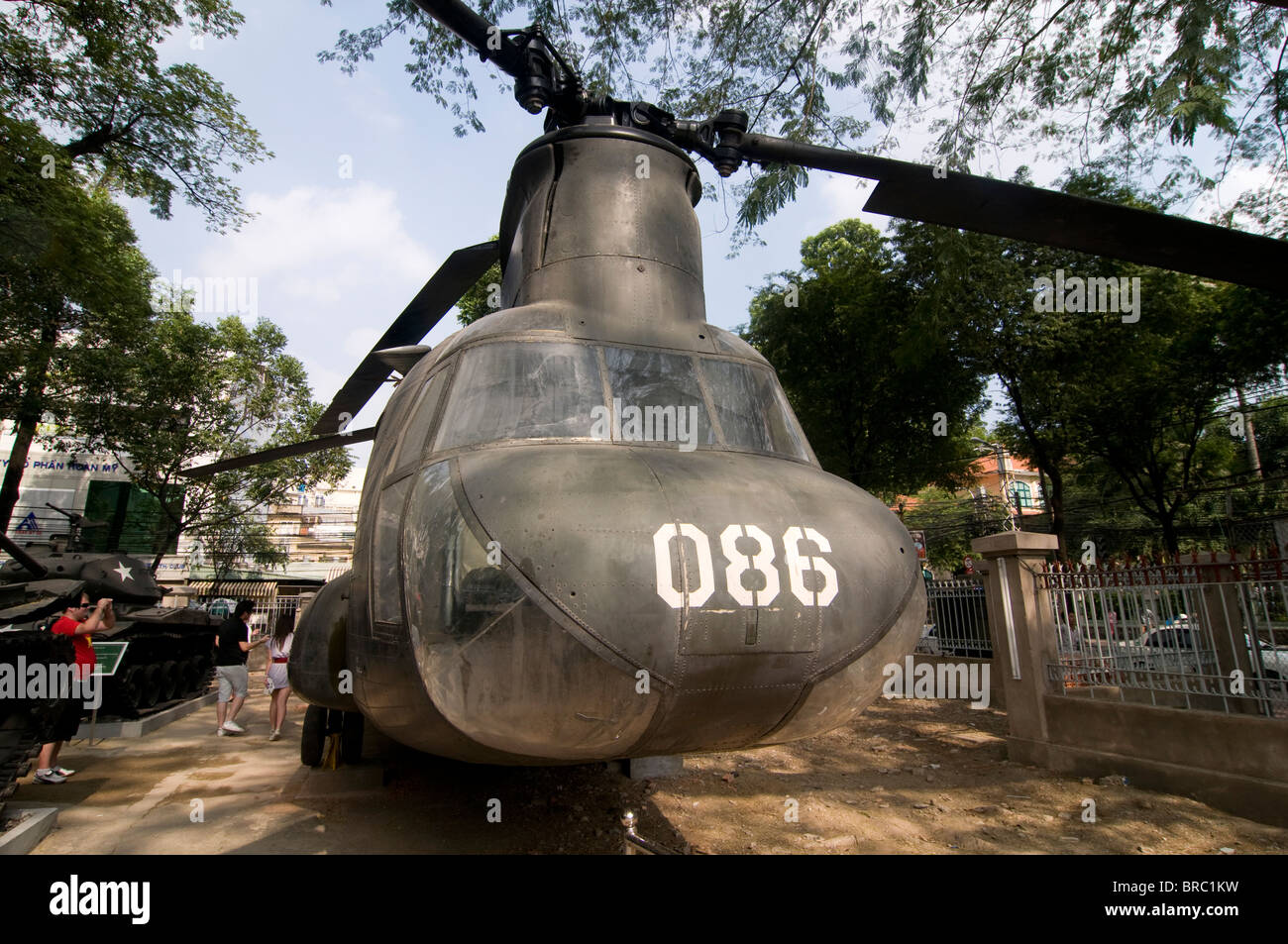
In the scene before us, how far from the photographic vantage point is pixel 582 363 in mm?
3197

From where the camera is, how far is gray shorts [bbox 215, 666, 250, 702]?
894 cm

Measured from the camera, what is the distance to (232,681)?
8.98 m

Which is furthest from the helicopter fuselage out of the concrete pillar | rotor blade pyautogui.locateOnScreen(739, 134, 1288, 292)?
the concrete pillar

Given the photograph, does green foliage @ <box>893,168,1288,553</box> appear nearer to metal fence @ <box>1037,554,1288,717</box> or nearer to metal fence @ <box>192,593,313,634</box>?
metal fence @ <box>1037,554,1288,717</box>

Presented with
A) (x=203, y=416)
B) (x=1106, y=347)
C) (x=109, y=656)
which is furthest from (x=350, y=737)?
(x=203, y=416)

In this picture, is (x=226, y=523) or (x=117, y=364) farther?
(x=226, y=523)

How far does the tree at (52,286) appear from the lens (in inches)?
365

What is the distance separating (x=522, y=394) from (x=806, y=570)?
145 cm

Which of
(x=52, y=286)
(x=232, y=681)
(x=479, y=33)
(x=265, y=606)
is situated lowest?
(x=232, y=681)

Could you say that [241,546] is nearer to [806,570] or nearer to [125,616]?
[125,616]

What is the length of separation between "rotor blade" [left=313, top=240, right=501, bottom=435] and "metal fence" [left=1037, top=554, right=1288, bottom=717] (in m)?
6.38

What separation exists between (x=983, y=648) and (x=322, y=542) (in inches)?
1841
